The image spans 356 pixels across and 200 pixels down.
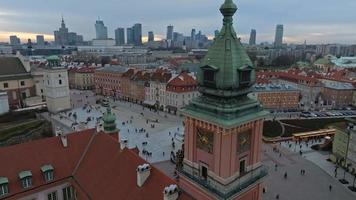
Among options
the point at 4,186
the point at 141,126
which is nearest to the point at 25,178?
the point at 4,186

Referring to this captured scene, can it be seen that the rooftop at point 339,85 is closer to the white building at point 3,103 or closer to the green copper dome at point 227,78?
the green copper dome at point 227,78

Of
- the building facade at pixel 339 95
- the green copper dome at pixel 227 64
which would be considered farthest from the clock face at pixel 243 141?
the building facade at pixel 339 95

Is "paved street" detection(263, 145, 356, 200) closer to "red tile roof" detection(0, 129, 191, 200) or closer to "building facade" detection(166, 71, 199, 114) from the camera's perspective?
"red tile roof" detection(0, 129, 191, 200)

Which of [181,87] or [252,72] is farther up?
[252,72]

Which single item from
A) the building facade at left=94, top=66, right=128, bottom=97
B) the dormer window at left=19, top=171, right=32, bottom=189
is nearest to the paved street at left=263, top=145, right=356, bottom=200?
the dormer window at left=19, top=171, right=32, bottom=189

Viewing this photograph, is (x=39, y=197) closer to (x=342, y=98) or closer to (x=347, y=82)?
(x=342, y=98)

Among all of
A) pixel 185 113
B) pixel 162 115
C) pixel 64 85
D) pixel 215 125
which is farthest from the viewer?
pixel 162 115

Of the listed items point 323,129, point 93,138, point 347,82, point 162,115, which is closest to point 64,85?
point 162,115
